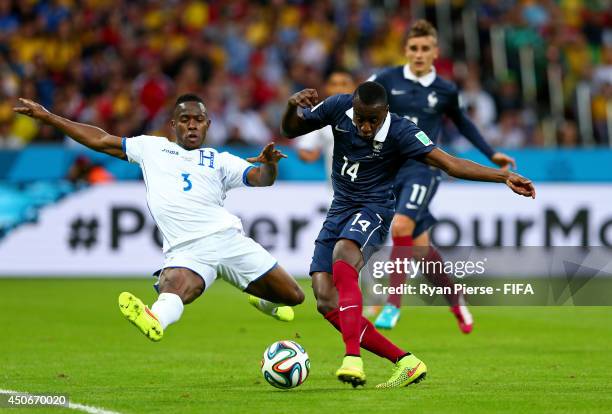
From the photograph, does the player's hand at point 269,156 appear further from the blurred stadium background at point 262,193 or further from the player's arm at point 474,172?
the blurred stadium background at point 262,193

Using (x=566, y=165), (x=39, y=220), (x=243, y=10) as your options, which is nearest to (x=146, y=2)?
(x=243, y=10)

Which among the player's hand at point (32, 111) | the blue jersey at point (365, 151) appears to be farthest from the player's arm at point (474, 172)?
the player's hand at point (32, 111)

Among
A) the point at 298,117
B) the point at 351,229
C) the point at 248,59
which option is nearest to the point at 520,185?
the point at 351,229

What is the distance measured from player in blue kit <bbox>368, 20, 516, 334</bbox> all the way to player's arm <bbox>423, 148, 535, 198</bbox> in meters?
3.50

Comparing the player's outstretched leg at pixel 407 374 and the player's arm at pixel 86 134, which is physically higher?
the player's arm at pixel 86 134

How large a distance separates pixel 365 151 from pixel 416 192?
3.40 meters

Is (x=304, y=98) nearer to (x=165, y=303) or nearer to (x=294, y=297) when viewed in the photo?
(x=165, y=303)

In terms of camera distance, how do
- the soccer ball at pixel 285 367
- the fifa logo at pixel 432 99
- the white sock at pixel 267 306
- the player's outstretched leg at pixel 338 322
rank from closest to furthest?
the soccer ball at pixel 285 367 < the player's outstretched leg at pixel 338 322 < the white sock at pixel 267 306 < the fifa logo at pixel 432 99

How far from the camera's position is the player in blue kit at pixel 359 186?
8188 mm

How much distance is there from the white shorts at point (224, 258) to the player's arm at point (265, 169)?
43 centimetres

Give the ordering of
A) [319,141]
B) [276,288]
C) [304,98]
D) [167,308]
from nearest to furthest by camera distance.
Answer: [167,308] → [304,98] → [276,288] → [319,141]

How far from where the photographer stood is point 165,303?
330 inches

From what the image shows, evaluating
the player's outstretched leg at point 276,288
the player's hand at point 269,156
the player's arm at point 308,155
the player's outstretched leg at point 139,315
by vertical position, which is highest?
the player's arm at point 308,155

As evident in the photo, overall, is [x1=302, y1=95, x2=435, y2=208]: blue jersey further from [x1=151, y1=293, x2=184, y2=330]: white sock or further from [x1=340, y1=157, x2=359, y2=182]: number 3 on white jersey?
[x1=151, y1=293, x2=184, y2=330]: white sock
